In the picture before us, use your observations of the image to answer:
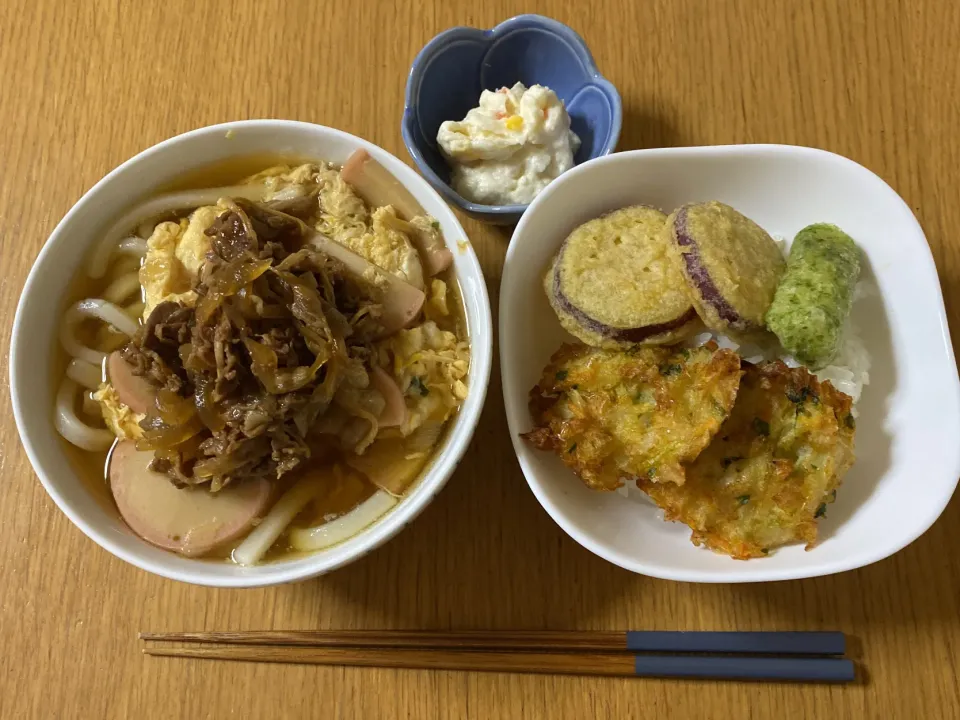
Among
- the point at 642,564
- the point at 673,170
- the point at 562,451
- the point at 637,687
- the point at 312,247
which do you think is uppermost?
the point at 673,170

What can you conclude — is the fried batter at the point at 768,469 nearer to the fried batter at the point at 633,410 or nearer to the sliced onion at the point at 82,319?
the fried batter at the point at 633,410

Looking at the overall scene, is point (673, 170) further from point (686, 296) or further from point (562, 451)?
point (562, 451)

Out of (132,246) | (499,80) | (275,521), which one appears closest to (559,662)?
(275,521)

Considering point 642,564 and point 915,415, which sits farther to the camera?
point 915,415

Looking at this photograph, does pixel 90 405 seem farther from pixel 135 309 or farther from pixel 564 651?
pixel 564 651

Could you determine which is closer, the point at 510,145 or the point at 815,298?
the point at 815,298

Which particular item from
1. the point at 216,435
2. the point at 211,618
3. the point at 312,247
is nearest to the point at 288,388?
the point at 216,435
